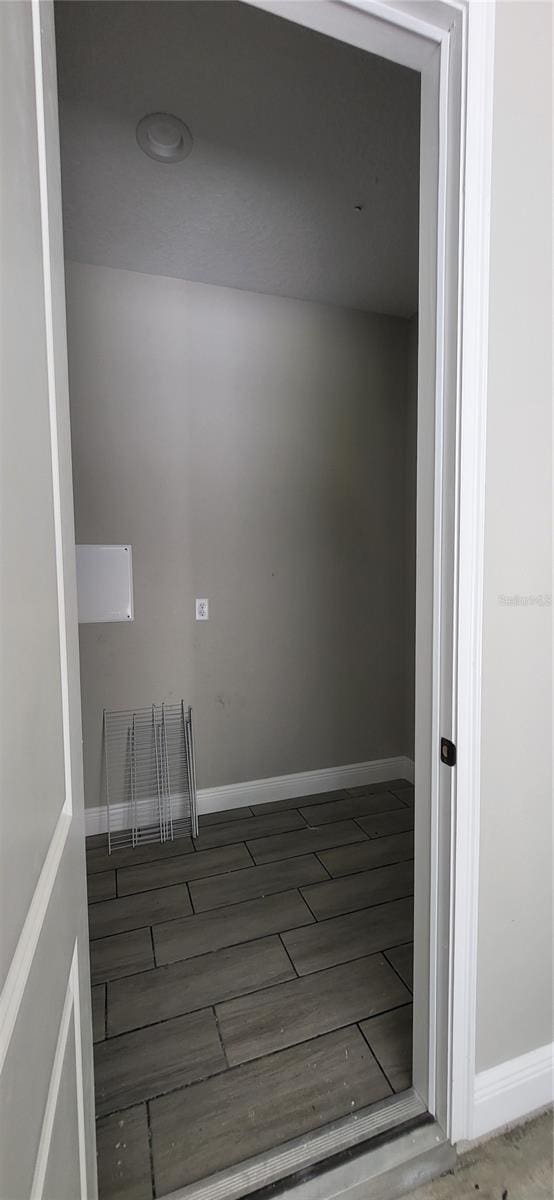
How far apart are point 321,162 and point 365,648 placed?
2254 millimetres

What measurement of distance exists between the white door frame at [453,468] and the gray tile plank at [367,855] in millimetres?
1026

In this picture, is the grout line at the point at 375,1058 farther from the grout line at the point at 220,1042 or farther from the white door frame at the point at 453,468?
the grout line at the point at 220,1042

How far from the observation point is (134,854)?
95.3 inches

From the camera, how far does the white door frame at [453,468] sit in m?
0.96

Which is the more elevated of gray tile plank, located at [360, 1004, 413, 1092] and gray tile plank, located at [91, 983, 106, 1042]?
gray tile plank, located at [360, 1004, 413, 1092]

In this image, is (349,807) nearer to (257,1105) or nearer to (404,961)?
(404,961)

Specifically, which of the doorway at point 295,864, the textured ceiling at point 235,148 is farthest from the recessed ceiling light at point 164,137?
the doorway at point 295,864

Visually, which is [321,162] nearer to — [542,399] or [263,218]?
[263,218]

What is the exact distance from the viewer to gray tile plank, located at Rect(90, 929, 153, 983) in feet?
5.52

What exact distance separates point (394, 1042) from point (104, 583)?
2.09m

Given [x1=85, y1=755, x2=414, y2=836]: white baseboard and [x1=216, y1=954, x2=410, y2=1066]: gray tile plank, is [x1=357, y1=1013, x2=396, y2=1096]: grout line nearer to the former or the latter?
[x1=216, y1=954, x2=410, y2=1066]: gray tile plank

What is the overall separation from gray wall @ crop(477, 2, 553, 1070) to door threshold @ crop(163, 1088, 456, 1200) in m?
0.22

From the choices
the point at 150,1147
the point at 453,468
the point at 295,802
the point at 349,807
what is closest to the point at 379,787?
the point at 349,807

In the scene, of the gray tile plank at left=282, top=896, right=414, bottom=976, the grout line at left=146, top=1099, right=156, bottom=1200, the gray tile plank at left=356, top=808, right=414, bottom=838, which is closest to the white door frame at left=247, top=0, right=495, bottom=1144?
the gray tile plank at left=282, top=896, right=414, bottom=976
